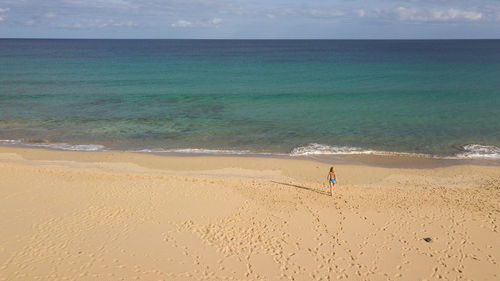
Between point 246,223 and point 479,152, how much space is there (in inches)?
668

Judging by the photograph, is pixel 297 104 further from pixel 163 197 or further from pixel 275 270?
pixel 275 270

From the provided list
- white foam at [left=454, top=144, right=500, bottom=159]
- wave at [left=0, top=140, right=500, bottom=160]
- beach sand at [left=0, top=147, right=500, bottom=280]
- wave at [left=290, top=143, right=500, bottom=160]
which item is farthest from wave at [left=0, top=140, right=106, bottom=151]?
white foam at [left=454, top=144, right=500, bottom=159]

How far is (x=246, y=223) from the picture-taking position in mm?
13391

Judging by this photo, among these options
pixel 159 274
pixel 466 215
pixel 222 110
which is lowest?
pixel 159 274

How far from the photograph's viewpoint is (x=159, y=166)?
20.1m

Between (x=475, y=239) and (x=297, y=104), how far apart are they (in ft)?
78.3

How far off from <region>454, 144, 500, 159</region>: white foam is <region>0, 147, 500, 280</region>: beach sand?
200cm

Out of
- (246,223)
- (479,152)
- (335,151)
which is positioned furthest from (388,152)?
(246,223)

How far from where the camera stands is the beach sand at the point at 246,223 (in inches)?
425

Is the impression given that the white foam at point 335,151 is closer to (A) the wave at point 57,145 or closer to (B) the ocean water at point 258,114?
(B) the ocean water at point 258,114

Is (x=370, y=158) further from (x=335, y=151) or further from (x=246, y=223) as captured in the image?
(x=246, y=223)

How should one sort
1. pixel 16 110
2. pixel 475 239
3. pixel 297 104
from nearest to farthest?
pixel 475 239, pixel 16 110, pixel 297 104

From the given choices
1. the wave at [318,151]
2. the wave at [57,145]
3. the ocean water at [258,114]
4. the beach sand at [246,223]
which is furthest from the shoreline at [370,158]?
the beach sand at [246,223]

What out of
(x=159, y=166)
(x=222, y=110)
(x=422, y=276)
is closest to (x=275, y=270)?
(x=422, y=276)
